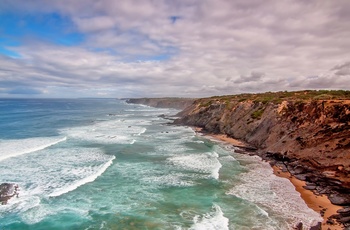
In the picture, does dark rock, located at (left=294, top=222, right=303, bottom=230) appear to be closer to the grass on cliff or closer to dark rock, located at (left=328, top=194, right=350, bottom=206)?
dark rock, located at (left=328, top=194, right=350, bottom=206)

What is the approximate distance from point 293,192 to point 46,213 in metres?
23.6

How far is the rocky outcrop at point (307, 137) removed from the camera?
30.0 meters

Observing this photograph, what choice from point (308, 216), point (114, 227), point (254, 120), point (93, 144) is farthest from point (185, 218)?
point (254, 120)

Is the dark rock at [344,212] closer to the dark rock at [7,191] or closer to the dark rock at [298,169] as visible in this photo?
the dark rock at [298,169]

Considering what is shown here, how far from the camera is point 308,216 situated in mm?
21781

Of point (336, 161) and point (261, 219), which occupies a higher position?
point (336, 161)

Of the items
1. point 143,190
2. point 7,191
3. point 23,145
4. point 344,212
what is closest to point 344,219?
point 344,212

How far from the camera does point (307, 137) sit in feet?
129

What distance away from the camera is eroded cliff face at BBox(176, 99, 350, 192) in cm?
3281

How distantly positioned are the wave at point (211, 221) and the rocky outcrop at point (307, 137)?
9.45 m

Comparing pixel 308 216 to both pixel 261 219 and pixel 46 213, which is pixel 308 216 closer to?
pixel 261 219

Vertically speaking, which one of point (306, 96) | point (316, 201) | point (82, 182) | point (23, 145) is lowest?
point (316, 201)

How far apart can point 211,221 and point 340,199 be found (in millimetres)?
13615

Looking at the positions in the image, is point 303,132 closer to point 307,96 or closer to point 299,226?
point 307,96
